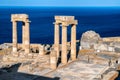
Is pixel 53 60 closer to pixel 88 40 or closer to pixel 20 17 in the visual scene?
pixel 20 17

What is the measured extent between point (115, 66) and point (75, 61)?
20.5 feet

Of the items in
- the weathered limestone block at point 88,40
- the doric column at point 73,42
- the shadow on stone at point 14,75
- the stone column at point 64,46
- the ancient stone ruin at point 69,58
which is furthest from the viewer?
the weathered limestone block at point 88,40

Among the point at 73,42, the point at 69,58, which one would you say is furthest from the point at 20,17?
the point at 69,58

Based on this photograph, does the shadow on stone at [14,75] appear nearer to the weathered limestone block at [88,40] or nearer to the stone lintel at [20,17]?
the stone lintel at [20,17]

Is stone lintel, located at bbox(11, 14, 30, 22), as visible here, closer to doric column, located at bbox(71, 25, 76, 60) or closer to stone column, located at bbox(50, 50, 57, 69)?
doric column, located at bbox(71, 25, 76, 60)

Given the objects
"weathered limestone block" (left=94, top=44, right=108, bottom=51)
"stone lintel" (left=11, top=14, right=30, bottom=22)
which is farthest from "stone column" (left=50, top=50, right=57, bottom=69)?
"weathered limestone block" (left=94, top=44, right=108, bottom=51)

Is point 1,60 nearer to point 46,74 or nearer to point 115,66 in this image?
point 46,74

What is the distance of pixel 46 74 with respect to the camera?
39156 mm

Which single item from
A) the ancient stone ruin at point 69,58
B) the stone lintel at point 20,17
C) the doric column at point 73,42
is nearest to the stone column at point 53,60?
the ancient stone ruin at point 69,58

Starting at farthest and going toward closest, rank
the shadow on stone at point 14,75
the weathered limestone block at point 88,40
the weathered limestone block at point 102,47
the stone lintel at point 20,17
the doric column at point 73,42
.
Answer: the weathered limestone block at point 88,40
the weathered limestone block at point 102,47
the stone lintel at point 20,17
the doric column at point 73,42
the shadow on stone at point 14,75

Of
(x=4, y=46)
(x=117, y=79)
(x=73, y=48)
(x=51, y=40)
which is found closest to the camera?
(x=117, y=79)

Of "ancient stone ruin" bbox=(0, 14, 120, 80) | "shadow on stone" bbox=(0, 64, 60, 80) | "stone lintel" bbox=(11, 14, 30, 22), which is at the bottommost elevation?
"shadow on stone" bbox=(0, 64, 60, 80)

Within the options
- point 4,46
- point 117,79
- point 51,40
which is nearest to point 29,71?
point 117,79

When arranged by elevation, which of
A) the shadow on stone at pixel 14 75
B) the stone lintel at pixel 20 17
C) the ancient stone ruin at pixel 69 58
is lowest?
the shadow on stone at pixel 14 75
